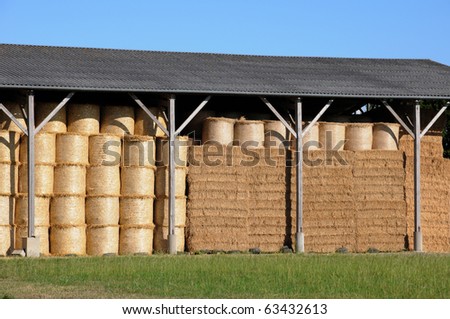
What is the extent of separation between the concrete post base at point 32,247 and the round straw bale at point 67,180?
1.32 meters

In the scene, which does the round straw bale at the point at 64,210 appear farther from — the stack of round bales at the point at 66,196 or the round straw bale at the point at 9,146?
the round straw bale at the point at 9,146

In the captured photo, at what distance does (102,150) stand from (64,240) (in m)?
2.26

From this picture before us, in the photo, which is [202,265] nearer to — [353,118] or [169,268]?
[169,268]

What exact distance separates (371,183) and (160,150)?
5.38 meters

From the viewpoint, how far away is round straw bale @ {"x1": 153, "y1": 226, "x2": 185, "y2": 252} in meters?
29.2

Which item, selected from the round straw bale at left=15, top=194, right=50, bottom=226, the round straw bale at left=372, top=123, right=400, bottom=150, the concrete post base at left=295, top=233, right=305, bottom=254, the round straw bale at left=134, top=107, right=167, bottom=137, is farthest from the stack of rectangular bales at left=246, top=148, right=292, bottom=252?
the round straw bale at left=15, top=194, right=50, bottom=226

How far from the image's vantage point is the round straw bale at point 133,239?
94.3ft

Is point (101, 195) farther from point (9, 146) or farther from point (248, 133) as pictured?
point (248, 133)

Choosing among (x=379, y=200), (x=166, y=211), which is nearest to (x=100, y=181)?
(x=166, y=211)

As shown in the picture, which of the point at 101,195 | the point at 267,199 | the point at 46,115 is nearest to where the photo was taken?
the point at 46,115

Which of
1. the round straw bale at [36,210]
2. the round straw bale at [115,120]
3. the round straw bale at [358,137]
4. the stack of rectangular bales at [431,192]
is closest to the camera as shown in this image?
the round straw bale at [36,210]

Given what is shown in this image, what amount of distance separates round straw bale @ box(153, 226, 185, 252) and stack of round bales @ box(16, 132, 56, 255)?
2743 mm

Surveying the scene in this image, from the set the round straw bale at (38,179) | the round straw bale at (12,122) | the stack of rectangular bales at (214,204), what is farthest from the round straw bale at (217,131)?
the round straw bale at (12,122)

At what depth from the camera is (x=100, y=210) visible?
28.4 m
